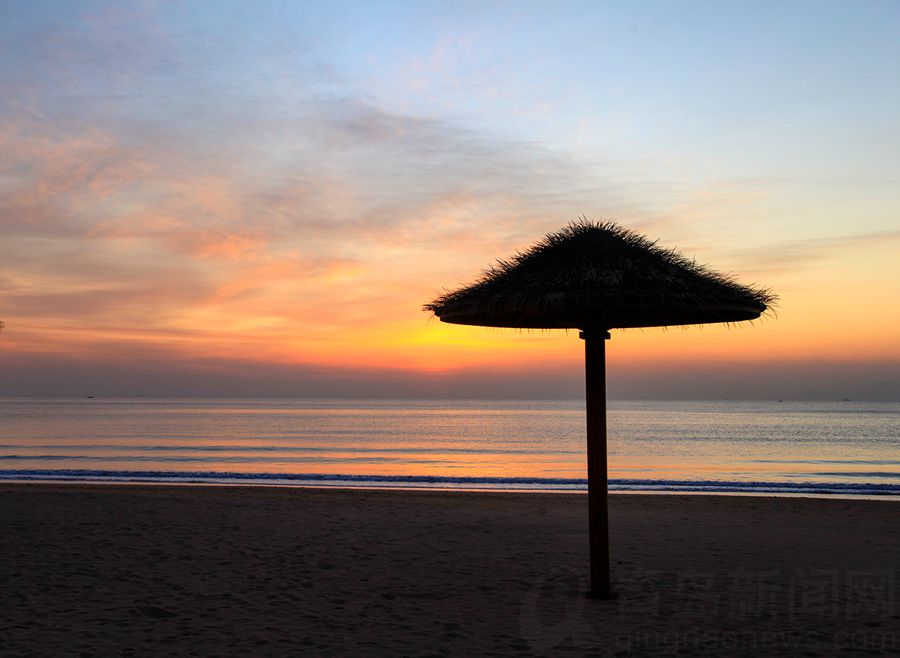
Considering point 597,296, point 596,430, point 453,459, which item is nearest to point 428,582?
point 596,430

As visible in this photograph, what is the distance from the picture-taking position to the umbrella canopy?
6.29 meters

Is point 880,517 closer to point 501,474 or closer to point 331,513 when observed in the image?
point 331,513

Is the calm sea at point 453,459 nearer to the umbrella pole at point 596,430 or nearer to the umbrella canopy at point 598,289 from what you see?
the umbrella pole at point 596,430

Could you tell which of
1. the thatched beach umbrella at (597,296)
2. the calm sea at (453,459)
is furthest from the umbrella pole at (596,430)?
the calm sea at (453,459)

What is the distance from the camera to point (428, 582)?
827 centimetres

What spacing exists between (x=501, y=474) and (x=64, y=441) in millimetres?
29241

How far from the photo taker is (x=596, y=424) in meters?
6.91

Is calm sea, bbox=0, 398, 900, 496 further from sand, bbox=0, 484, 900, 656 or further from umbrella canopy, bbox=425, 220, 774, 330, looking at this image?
umbrella canopy, bbox=425, 220, 774, 330

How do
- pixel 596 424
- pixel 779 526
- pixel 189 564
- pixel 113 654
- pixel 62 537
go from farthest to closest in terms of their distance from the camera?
pixel 779 526, pixel 62 537, pixel 189 564, pixel 596 424, pixel 113 654

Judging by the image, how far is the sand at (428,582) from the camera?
6.15 metres

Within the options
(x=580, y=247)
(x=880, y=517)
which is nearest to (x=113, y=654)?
(x=580, y=247)

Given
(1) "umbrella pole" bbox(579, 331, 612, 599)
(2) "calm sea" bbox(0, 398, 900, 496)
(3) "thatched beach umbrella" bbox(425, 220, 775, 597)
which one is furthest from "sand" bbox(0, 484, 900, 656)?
(2) "calm sea" bbox(0, 398, 900, 496)

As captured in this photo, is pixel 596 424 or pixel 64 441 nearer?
pixel 596 424

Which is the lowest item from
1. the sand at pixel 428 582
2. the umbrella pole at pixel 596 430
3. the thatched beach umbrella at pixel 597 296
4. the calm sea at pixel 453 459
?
the calm sea at pixel 453 459
